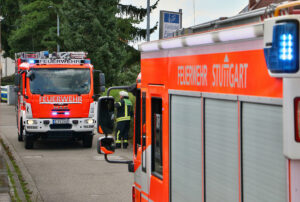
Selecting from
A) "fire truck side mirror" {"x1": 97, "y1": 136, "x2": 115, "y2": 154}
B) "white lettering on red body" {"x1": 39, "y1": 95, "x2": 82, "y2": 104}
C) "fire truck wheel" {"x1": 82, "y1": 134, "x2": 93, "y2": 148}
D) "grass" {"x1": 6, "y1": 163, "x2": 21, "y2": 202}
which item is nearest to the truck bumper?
"fire truck wheel" {"x1": 82, "y1": 134, "x2": 93, "y2": 148}

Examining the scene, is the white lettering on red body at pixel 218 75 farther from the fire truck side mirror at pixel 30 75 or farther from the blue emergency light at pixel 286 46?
the fire truck side mirror at pixel 30 75

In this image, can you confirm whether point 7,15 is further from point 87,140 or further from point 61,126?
point 61,126

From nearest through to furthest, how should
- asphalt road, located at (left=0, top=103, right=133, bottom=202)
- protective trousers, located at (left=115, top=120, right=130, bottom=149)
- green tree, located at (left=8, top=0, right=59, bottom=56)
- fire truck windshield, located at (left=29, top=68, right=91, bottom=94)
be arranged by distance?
asphalt road, located at (left=0, top=103, right=133, bottom=202) < fire truck windshield, located at (left=29, top=68, right=91, bottom=94) < protective trousers, located at (left=115, top=120, right=130, bottom=149) < green tree, located at (left=8, top=0, right=59, bottom=56)

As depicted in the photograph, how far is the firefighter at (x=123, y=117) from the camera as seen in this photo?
18.5 meters

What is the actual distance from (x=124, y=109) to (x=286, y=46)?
1593 centimetres

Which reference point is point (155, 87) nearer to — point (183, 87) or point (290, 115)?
point (183, 87)

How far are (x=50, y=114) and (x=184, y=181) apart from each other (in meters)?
14.5

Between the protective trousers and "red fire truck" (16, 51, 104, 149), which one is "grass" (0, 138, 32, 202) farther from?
the protective trousers

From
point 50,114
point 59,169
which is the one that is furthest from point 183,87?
point 50,114

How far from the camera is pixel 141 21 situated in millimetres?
44688

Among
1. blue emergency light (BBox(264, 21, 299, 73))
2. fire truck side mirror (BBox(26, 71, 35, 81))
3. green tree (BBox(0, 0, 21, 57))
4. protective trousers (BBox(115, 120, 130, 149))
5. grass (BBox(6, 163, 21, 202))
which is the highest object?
green tree (BBox(0, 0, 21, 57))

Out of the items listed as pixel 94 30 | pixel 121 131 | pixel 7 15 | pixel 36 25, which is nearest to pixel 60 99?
pixel 121 131

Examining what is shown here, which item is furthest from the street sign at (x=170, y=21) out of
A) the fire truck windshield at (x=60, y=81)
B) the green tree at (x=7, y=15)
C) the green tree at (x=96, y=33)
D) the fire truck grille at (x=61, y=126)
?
the green tree at (x=7, y=15)

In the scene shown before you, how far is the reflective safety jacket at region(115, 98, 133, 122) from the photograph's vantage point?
1842 cm
